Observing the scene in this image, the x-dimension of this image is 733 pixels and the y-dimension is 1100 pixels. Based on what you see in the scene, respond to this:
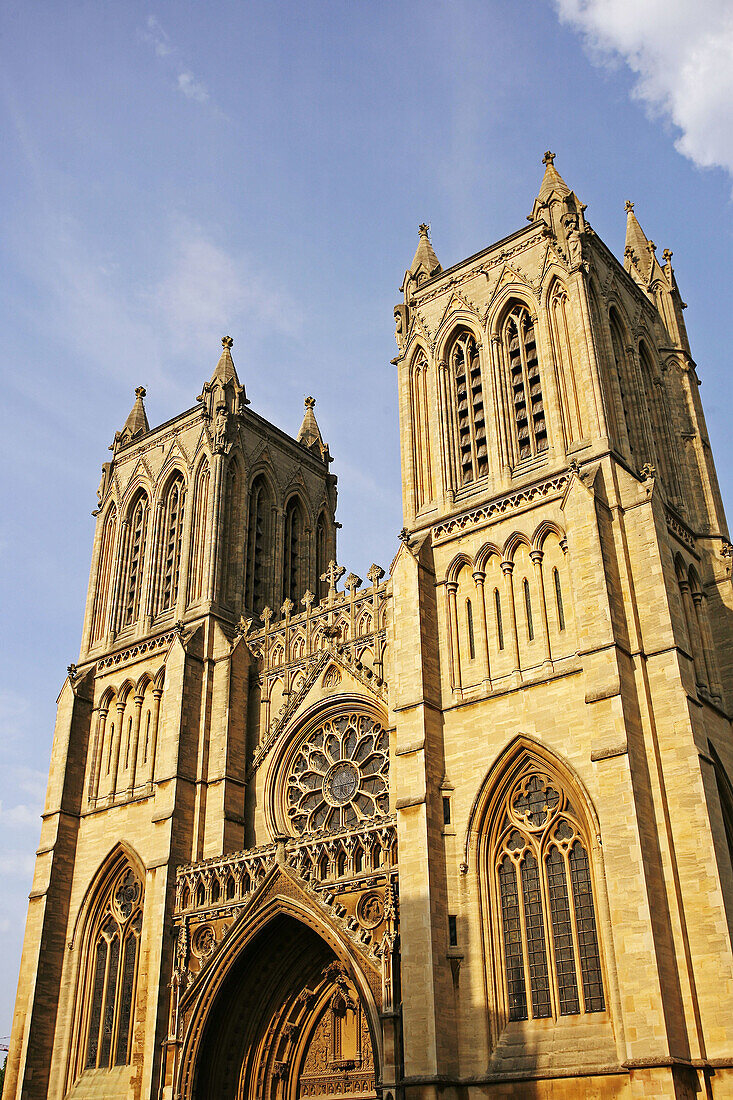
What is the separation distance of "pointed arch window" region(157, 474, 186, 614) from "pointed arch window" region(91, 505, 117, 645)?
2321 mm

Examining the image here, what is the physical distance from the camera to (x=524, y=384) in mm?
29062

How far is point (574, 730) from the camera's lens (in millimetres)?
22938

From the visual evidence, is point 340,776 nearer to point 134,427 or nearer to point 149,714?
point 149,714

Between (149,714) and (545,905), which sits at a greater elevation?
(149,714)

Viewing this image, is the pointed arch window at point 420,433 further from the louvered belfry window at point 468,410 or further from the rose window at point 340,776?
the rose window at point 340,776

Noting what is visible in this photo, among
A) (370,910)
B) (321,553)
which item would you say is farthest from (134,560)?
(370,910)

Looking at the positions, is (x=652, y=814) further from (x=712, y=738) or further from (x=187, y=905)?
(x=187, y=905)

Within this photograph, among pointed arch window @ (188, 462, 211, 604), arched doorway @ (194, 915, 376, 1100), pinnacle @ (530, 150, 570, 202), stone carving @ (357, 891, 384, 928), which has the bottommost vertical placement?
arched doorway @ (194, 915, 376, 1100)

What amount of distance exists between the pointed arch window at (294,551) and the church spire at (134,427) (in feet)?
20.5

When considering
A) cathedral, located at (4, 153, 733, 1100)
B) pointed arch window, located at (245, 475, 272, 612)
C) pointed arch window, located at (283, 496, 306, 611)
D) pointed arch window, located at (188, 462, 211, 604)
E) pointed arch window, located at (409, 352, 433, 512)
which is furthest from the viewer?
pointed arch window, located at (283, 496, 306, 611)

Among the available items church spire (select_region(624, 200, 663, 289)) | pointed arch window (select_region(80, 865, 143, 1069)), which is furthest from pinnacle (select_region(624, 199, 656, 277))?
pointed arch window (select_region(80, 865, 143, 1069))

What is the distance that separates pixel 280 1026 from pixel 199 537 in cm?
1512

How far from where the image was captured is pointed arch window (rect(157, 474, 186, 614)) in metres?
35.3

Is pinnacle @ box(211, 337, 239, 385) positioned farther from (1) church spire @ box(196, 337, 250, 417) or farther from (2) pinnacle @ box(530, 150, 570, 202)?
(2) pinnacle @ box(530, 150, 570, 202)
